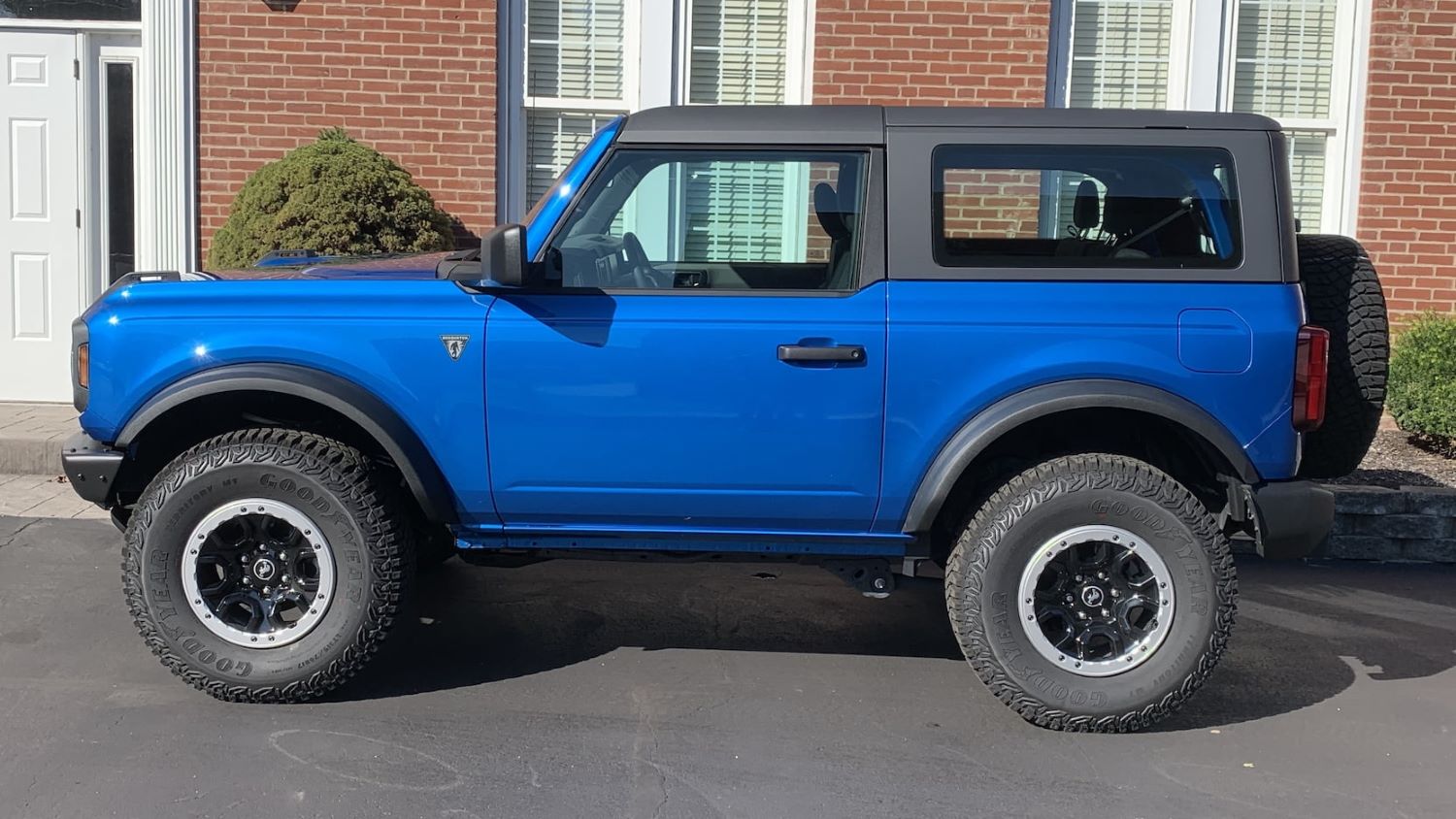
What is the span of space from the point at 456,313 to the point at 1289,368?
260cm

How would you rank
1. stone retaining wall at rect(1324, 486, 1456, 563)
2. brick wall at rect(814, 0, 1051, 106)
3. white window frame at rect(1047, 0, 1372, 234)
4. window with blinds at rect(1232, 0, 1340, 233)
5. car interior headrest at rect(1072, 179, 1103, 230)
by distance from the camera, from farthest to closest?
1. window with blinds at rect(1232, 0, 1340, 233)
2. white window frame at rect(1047, 0, 1372, 234)
3. brick wall at rect(814, 0, 1051, 106)
4. stone retaining wall at rect(1324, 486, 1456, 563)
5. car interior headrest at rect(1072, 179, 1103, 230)

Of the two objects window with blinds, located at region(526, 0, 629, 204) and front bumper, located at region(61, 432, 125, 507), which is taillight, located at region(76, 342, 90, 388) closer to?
front bumper, located at region(61, 432, 125, 507)

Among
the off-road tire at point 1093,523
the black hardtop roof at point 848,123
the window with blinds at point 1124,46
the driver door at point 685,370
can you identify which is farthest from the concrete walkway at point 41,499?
the window with blinds at point 1124,46

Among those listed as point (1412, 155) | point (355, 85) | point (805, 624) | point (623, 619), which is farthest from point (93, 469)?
point (1412, 155)

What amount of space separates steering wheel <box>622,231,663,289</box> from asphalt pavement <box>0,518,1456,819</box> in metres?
1.40

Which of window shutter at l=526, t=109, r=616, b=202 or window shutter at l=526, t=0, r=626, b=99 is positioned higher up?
window shutter at l=526, t=0, r=626, b=99

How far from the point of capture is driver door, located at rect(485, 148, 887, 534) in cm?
409

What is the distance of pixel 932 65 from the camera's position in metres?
8.54

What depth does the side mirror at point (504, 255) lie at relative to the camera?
400cm

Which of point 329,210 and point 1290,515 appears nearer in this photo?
point 1290,515

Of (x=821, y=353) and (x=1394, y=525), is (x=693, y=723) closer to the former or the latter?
(x=821, y=353)

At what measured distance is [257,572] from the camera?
425cm

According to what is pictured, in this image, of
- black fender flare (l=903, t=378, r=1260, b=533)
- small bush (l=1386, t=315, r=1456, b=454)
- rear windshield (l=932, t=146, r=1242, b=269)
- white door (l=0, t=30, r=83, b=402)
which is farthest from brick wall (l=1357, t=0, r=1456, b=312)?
white door (l=0, t=30, r=83, b=402)

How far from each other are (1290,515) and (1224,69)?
551 cm
